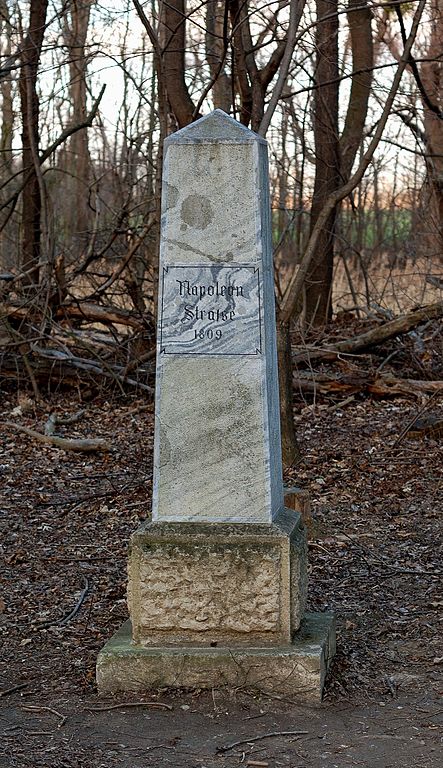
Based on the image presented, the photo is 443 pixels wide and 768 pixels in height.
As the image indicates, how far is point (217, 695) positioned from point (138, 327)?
6633mm

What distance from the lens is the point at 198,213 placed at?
14.0 feet

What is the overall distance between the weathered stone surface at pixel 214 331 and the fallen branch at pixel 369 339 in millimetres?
5860

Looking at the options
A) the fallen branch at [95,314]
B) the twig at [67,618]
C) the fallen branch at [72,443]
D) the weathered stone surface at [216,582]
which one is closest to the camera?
the weathered stone surface at [216,582]

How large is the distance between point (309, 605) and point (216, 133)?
2.57 meters

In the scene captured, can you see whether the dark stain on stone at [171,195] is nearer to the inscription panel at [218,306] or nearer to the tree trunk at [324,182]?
the inscription panel at [218,306]

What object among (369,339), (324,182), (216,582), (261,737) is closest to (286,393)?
(369,339)

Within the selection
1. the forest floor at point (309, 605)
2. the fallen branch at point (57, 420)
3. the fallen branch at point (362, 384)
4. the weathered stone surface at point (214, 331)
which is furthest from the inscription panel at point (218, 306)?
the fallen branch at point (362, 384)

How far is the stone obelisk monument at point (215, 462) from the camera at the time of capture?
426 cm

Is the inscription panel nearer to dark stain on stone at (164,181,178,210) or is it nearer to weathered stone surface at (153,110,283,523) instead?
weathered stone surface at (153,110,283,523)

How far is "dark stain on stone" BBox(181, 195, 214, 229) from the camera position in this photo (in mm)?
4258

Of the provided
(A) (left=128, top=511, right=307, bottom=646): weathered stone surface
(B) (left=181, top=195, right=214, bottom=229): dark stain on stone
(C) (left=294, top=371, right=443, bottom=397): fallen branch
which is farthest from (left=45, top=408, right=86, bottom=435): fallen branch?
(B) (left=181, top=195, right=214, bottom=229): dark stain on stone

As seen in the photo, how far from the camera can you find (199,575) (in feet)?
14.2

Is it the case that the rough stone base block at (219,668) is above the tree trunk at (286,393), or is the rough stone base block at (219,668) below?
below

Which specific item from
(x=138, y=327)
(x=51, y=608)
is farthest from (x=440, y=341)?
(x=51, y=608)
